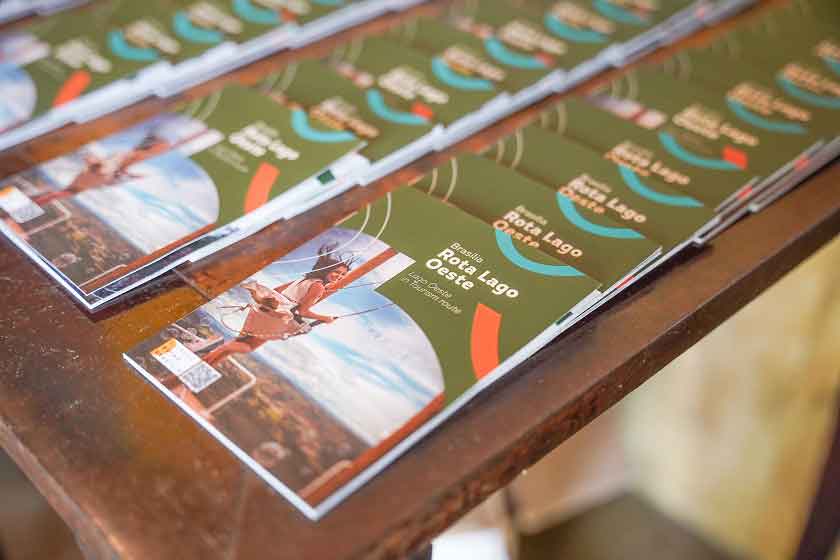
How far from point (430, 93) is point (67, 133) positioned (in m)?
0.34

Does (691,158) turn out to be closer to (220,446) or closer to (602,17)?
(602,17)

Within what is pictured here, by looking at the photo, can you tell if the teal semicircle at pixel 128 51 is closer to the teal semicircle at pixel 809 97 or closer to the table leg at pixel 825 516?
the teal semicircle at pixel 809 97

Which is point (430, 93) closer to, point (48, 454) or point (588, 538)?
point (48, 454)

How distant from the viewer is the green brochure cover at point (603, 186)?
27.8 inches

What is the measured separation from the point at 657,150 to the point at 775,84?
0.60 ft

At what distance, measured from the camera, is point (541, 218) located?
0.71 meters

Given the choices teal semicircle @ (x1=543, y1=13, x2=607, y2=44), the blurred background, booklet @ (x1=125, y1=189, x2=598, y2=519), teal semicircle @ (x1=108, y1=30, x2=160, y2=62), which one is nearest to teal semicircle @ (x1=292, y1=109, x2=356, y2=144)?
booklet @ (x1=125, y1=189, x2=598, y2=519)

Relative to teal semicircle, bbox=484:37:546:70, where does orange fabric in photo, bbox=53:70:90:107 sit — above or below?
above

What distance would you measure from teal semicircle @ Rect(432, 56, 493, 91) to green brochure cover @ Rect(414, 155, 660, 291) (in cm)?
13

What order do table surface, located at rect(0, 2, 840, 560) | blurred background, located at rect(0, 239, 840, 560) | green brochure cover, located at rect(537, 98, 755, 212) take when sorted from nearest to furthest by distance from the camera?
table surface, located at rect(0, 2, 840, 560), green brochure cover, located at rect(537, 98, 755, 212), blurred background, located at rect(0, 239, 840, 560)

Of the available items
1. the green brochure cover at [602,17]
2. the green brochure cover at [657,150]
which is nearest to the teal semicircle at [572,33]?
the green brochure cover at [602,17]

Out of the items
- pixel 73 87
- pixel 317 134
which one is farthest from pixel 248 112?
pixel 73 87

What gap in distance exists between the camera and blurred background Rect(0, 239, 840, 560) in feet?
4.00

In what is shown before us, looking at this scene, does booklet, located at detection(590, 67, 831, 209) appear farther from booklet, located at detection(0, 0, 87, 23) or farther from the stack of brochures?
booklet, located at detection(0, 0, 87, 23)
